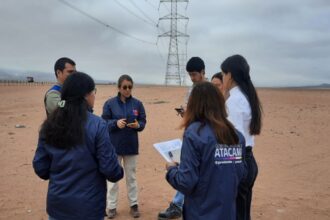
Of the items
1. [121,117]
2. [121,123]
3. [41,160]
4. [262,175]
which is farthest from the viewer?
[262,175]

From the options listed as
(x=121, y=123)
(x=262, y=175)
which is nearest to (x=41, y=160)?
(x=121, y=123)

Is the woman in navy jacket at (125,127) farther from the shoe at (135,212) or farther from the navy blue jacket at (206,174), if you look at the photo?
the navy blue jacket at (206,174)

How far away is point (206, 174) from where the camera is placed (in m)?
3.00

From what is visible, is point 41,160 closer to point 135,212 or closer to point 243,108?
point 243,108

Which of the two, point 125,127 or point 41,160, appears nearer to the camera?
point 41,160

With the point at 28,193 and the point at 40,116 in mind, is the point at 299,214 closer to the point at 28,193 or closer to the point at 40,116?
the point at 28,193

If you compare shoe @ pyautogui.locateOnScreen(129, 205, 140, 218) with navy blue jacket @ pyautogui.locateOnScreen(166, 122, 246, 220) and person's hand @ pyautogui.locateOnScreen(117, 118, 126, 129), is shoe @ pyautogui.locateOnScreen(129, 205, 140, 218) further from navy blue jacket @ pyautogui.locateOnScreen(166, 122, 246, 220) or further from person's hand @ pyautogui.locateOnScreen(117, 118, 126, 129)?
navy blue jacket @ pyautogui.locateOnScreen(166, 122, 246, 220)

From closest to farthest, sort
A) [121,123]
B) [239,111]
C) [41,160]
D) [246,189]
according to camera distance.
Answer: [41,160] → [239,111] → [246,189] → [121,123]

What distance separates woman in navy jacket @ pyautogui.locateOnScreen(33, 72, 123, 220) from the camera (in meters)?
3.11

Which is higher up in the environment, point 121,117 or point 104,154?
point 121,117

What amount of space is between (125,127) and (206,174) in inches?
112

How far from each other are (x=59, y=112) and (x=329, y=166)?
835 centimetres

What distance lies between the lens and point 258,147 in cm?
1230

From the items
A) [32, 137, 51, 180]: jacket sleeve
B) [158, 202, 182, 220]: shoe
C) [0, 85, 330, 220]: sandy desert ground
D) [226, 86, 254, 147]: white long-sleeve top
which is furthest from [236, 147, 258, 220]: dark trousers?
[158, 202, 182, 220]: shoe
